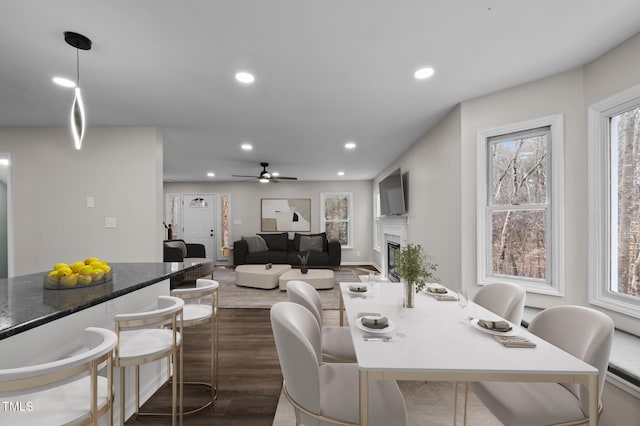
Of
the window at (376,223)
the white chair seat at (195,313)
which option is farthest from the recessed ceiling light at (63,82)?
the window at (376,223)

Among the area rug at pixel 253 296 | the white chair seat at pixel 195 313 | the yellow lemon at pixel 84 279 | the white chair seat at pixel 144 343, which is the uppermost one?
the yellow lemon at pixel 84 279

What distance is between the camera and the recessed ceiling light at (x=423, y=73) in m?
2.25

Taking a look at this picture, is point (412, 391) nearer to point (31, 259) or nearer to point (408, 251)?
point (408, 251)

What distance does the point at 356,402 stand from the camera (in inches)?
48.8

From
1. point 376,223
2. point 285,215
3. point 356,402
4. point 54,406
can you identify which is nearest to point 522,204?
point 356,402

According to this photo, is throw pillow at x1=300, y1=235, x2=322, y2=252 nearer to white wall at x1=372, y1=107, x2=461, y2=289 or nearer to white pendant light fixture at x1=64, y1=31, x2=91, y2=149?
white wall at x1=372, y1=107, x2=461, y2=289

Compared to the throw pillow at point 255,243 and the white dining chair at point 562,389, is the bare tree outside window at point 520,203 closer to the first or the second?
the white dining chair at point 562,389

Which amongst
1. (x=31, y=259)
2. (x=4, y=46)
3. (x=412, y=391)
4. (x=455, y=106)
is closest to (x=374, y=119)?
(x=455, y=106)

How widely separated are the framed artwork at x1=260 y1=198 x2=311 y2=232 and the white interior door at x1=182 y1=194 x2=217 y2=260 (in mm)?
1428

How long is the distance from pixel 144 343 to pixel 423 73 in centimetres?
260

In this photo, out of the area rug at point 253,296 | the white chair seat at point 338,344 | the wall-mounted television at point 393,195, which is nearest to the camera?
the white chair seat at point 338,344

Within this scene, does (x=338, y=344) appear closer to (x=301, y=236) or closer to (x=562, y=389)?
(x=562, y=389)

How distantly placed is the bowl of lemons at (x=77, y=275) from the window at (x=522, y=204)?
2.98 m

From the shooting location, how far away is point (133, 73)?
7.48ft
